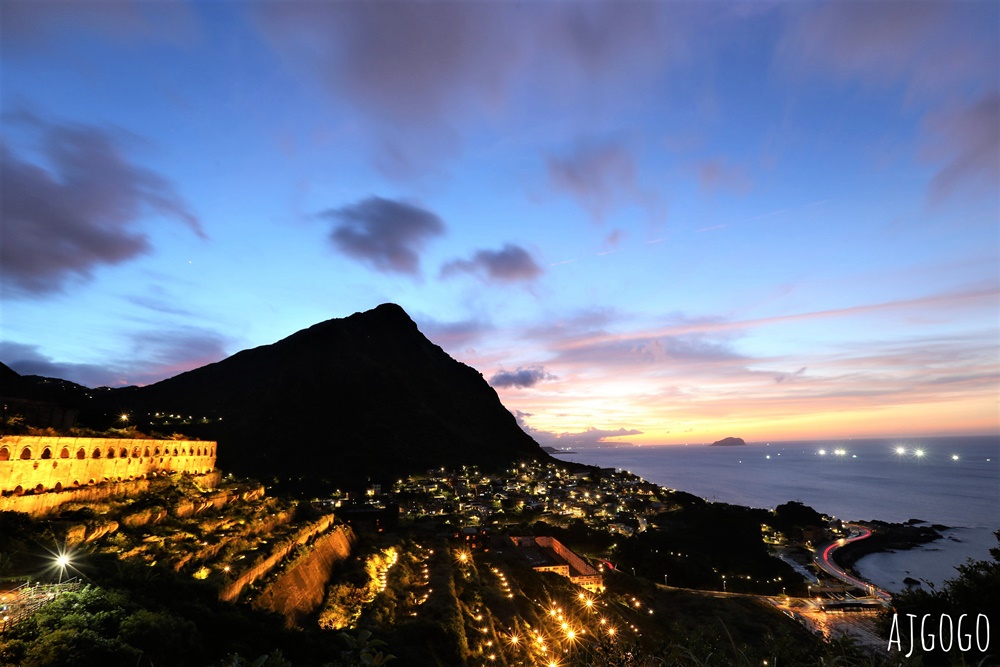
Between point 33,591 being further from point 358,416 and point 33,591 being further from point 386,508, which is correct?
point 358,416

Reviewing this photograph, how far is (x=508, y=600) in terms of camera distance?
33.5 meters

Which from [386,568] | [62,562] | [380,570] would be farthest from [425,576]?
[62,562]

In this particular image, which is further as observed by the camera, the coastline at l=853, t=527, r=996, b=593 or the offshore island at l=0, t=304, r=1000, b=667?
the coastline at l=853, t=527, r=996, b=593

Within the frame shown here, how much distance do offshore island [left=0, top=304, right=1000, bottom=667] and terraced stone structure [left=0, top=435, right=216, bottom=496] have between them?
0.11 m

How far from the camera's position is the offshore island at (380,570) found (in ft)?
42.5

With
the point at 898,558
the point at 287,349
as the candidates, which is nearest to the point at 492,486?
the point at 898,558

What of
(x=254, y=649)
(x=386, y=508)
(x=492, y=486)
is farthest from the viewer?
(x=492, y=486)

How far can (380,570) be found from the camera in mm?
32531

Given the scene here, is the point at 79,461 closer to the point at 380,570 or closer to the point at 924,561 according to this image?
the point at 380,570

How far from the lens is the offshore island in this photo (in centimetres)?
1295

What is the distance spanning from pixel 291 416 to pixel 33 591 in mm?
139468

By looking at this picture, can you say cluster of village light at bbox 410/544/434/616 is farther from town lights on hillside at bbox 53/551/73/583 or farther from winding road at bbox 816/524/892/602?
winding road at bbox 816/524/892/602

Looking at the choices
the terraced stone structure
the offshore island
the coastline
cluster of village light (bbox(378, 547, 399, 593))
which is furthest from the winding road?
the terraced stone structure

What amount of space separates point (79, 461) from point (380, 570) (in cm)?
1945
